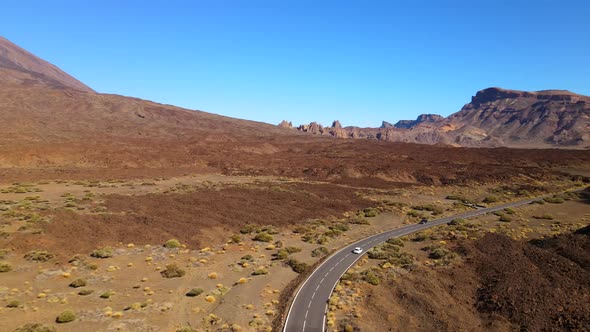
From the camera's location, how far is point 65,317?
28219 millimetres

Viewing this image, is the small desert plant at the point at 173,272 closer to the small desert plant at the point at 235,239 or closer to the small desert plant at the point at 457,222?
the small desert plant at the point at 235,239

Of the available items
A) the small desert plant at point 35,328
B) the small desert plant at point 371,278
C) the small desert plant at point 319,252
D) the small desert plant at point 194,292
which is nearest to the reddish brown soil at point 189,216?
the small desert plant at point 319,252

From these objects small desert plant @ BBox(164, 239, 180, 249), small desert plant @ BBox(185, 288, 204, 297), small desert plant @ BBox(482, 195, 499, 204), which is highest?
small desert plant @ BBox(482, 195, 499, 204)

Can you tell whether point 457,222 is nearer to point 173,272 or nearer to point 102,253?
point 173,272

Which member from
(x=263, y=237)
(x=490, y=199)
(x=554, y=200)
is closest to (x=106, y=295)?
(x=263, y=237)

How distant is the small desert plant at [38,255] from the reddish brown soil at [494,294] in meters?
34.1

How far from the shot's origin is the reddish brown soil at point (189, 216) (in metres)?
45.9

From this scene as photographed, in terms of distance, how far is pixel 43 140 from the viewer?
124812 millimetres

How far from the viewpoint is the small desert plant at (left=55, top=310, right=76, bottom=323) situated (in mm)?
28062

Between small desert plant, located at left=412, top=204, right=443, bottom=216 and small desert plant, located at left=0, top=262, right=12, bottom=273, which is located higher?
small desert plant, located at left=412, top=204, right=443, bottom=216

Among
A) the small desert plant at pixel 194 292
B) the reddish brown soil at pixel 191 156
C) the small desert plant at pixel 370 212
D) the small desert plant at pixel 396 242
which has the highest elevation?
the reddish brown soil at pixel 191 156

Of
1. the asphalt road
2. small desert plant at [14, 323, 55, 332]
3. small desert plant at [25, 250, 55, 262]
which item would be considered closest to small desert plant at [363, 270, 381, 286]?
the asphalt road

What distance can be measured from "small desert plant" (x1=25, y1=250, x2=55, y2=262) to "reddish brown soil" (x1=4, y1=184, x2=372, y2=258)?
4.54 feet

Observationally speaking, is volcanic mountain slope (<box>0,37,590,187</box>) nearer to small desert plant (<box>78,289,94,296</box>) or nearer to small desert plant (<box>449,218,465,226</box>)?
small desert plant (<box>449,218,465,226</box>)
